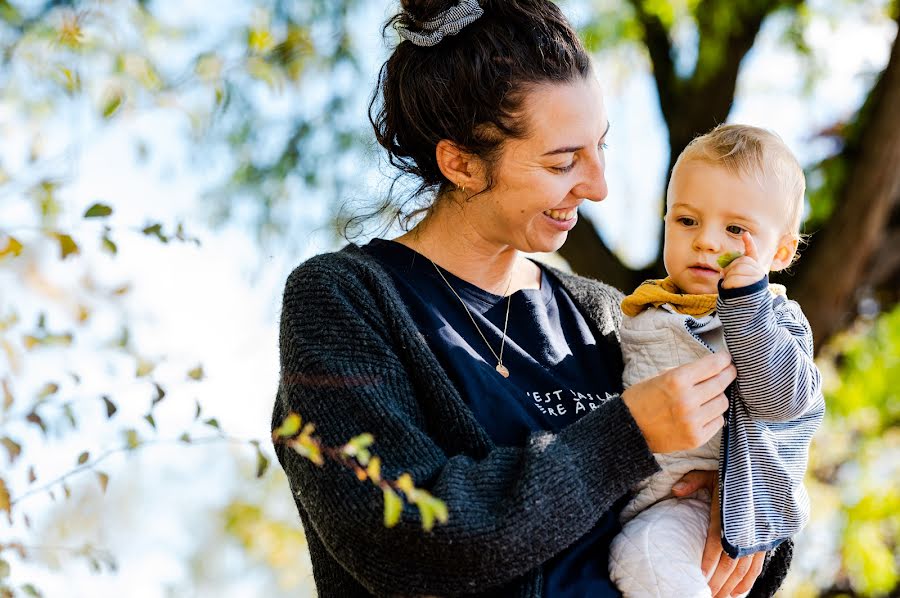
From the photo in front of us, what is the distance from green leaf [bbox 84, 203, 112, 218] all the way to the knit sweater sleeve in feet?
1.60

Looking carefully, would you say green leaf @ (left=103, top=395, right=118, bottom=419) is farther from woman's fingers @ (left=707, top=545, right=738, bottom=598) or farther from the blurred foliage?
the blurred foliage

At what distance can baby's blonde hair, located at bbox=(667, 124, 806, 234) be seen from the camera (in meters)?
1.89

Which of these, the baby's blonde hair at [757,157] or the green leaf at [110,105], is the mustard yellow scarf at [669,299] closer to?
the baby's blonde hair at [757,157]

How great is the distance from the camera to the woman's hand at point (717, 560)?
1874 millimetres

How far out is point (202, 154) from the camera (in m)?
4.27

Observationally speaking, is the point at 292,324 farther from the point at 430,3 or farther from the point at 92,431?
the point at 430,3

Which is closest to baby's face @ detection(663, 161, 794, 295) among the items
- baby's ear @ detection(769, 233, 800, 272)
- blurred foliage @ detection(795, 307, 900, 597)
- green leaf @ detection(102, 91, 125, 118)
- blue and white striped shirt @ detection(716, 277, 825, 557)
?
baby's ear @ detection(769, 233, 800, 272)

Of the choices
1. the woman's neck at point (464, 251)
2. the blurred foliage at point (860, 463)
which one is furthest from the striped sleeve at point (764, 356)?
the blurred foliage at point (860, 463)

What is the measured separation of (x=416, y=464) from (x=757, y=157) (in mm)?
807

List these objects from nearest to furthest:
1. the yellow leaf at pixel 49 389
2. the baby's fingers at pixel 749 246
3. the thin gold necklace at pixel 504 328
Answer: the yellow leaf at pixel 49 389 < the baby's fingers at pixel 749 246 < the thin gold necklace at pixel 504 328

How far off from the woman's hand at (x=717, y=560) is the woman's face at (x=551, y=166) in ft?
1.60

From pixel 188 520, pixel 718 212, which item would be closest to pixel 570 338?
pixel 718 212

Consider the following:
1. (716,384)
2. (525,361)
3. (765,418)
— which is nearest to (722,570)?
(765,418)

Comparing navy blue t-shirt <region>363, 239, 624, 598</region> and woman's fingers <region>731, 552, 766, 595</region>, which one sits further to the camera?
woman's fingers <region>731, 552, 766, 595</region>
